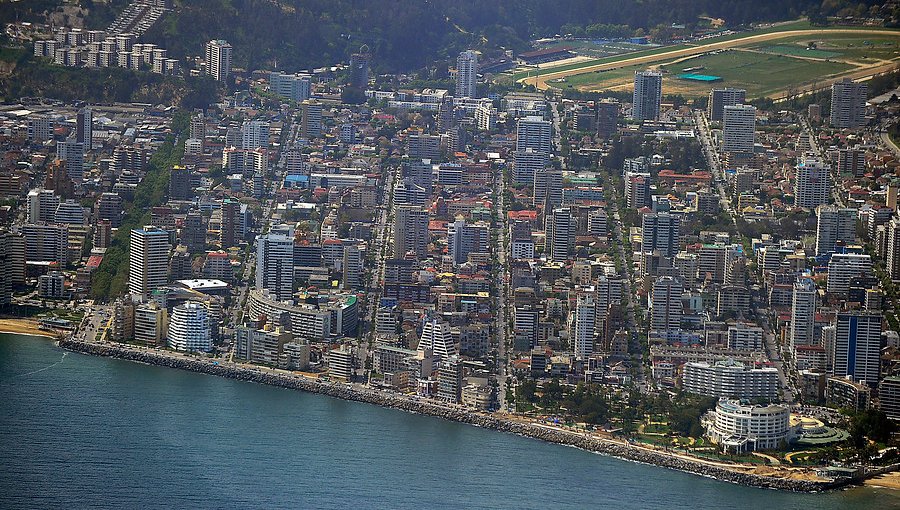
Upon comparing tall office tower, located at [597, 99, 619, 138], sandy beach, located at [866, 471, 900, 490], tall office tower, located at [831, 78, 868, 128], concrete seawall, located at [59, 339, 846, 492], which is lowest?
sandy beach, located at [866, 471, 900, 490]

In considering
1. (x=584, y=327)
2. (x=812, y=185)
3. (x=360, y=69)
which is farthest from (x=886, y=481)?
(x=360, y=69)

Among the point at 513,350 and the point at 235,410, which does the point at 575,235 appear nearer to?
the point at 513,350

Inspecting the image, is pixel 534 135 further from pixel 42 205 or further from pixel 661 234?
pixel 42 205

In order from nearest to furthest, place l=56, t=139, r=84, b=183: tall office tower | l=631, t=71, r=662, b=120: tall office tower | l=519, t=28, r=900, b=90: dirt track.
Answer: l=56, t=139, r=84, b=183: tall office tower
l=631, t=71, r=662, b=120: tall office tower
l=519, t=28, r=900, b=90: dirt track

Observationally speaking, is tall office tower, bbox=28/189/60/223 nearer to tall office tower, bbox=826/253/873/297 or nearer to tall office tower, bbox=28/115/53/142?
tall office tower, bbox=28/115/53/142

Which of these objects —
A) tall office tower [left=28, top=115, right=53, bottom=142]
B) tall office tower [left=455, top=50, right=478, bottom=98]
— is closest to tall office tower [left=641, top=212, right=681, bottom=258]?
tall office tower [left=28, top=115, right=53, bottom=142]
